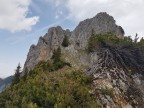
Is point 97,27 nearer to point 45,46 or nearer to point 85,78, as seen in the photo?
point 45,46

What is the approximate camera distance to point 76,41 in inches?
1697

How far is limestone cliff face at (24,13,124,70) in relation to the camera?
1467 inches

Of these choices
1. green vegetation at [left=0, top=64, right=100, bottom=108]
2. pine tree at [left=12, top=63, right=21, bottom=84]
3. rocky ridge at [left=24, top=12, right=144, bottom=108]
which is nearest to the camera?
green vegetation at [left=0, top=64, right=100, bottom=108]

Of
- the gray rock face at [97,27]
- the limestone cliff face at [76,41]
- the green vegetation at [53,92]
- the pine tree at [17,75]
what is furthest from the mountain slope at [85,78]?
the gray rock face at [97,27]

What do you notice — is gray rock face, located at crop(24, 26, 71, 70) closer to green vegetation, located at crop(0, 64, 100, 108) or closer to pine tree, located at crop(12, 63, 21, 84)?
pine tree, located at crop(12, 63, 21, 84)

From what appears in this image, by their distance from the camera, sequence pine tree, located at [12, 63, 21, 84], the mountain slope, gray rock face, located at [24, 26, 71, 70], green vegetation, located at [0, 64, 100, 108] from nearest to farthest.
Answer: green vegetation, located at [0, 64, 100, 108] → the mountain slope → pine tree, located at [12, 63, 21, 84] → gray rock face, located at [24, 26, 71, 70]

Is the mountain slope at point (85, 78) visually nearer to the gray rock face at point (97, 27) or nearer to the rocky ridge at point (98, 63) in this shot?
the rocky ridge at point (98, 63)

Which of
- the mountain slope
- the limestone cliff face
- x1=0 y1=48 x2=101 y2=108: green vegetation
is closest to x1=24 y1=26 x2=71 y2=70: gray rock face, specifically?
the limestone cliff face

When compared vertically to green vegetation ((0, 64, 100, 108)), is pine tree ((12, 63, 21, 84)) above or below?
above

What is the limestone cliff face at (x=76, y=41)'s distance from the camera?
37.2m

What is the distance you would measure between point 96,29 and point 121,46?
41.6ft

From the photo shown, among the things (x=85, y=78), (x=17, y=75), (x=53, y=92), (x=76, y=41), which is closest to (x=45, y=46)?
(x=76, y=41)

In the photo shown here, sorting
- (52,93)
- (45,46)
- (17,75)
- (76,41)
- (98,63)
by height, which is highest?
(45,46)

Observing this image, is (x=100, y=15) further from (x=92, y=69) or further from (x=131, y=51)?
(x=92, y=69)
